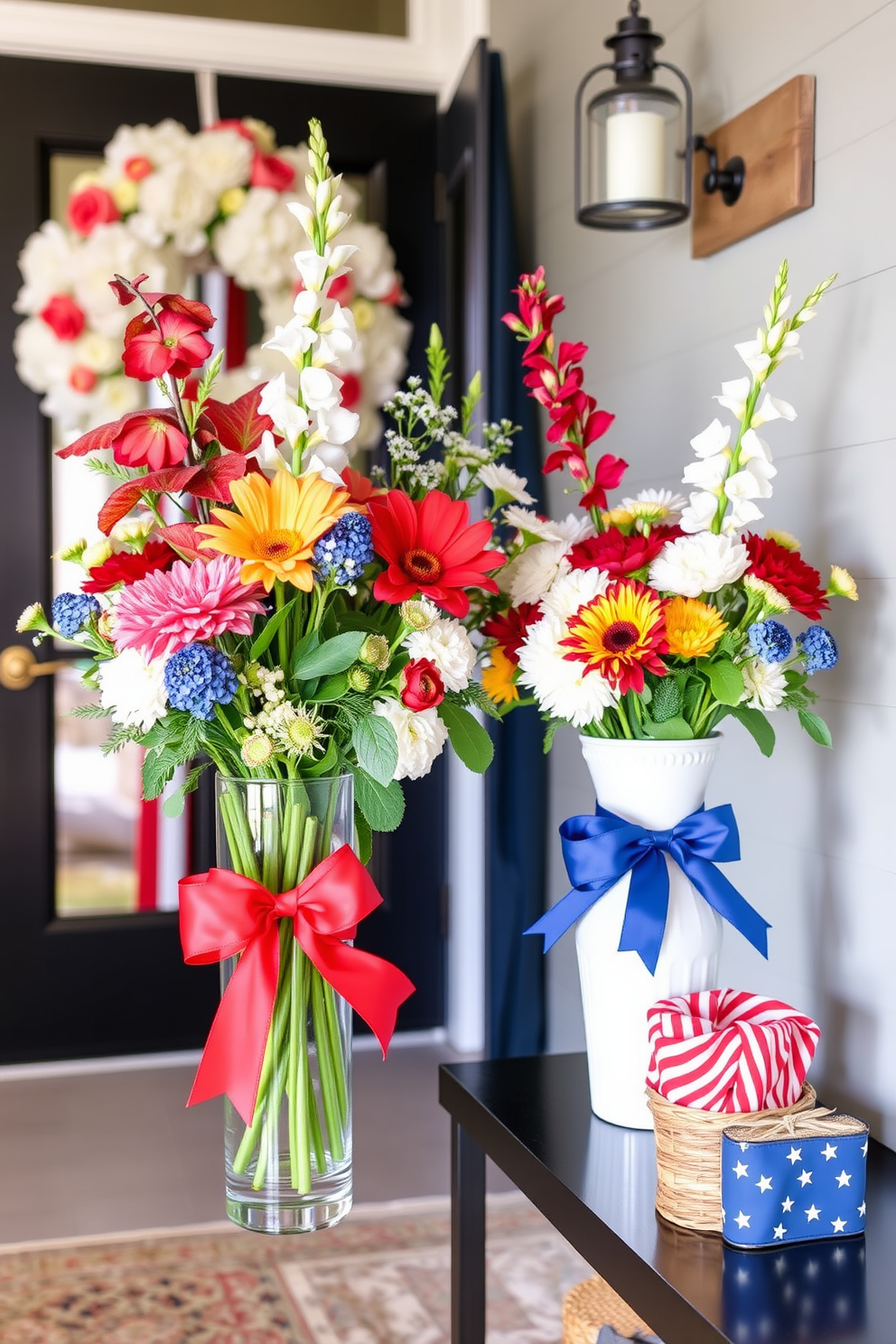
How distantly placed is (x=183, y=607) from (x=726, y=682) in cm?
50

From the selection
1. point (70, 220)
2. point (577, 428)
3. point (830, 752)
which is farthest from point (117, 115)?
point (830, 752)

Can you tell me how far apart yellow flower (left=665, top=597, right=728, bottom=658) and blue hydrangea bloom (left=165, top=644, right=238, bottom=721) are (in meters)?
0.41

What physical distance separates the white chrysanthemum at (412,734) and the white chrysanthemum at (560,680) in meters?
0.16

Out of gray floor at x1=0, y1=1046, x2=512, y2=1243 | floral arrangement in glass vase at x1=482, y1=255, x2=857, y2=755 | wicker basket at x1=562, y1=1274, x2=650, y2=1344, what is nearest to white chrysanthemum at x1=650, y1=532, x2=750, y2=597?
floral arrangement in glass vase at x1=482, y1=255, x2=857, y2=755

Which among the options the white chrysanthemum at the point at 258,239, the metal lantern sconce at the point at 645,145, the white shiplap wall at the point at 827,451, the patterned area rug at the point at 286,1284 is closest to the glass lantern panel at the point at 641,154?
the metal lantern sconce at the point at 645,145

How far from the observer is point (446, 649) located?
1053 mm

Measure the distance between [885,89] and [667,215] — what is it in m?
0.37

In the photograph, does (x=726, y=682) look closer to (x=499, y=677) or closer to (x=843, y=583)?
(x=843, y=583)

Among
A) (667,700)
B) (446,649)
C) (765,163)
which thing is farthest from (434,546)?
(765,163)

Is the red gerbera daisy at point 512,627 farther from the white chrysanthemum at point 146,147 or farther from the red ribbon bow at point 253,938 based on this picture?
→ the white chrysanthemum at point 146,147

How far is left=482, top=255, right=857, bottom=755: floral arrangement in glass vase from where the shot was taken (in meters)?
1.16

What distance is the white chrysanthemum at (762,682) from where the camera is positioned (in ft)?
3.95

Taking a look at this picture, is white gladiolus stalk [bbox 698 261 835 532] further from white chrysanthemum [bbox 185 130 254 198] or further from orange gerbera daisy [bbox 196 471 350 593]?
white chrysanthemum [bbox 185 130 254 198]

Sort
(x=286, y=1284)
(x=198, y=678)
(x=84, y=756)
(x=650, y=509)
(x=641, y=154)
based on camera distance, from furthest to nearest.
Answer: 1. (x=84, y=756)
2. (x=286, y=1284)
3. (x=641, y=154)
4. (x=650, y=509)
5. (x=198, y=678)
